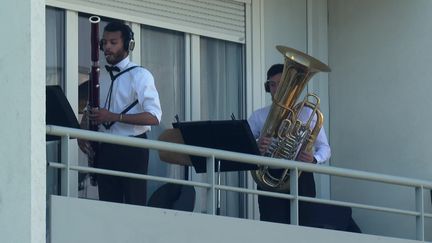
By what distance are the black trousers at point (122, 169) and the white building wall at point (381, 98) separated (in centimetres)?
315

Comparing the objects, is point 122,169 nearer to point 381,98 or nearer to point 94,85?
point 94,85

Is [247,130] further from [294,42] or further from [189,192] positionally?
[294,42]

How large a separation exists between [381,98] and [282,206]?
7.85ft

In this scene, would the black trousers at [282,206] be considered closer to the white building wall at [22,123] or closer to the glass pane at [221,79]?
the glass pane at [221,79]

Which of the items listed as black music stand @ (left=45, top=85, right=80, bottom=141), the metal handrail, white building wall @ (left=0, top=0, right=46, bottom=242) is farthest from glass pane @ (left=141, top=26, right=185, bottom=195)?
white building wall @ (left=0, top=0, right=46, bottom=242)

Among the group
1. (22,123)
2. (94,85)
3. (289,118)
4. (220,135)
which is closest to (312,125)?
(289,118)

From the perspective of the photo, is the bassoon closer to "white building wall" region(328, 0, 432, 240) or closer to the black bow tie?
the black bow tie

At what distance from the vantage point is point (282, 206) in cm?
963

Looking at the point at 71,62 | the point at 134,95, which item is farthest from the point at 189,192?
the point at 71,62

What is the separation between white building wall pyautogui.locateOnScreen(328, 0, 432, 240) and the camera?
37.3 ft

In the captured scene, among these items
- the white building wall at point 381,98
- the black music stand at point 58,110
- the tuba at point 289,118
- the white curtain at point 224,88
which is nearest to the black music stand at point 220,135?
the tuba at point 289,118

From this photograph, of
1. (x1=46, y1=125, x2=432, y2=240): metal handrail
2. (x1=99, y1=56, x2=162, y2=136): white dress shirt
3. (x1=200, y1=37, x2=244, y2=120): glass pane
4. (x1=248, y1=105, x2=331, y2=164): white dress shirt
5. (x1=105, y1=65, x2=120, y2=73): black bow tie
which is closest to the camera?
(x1=46, y1=125, x2=432, y2=240): metal handrail

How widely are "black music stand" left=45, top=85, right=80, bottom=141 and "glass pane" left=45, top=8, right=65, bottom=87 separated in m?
1.82

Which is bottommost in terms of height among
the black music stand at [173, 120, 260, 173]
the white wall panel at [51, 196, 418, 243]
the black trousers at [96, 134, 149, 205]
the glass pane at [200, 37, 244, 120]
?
the white wall panel at [51, 196, 418, 243]
